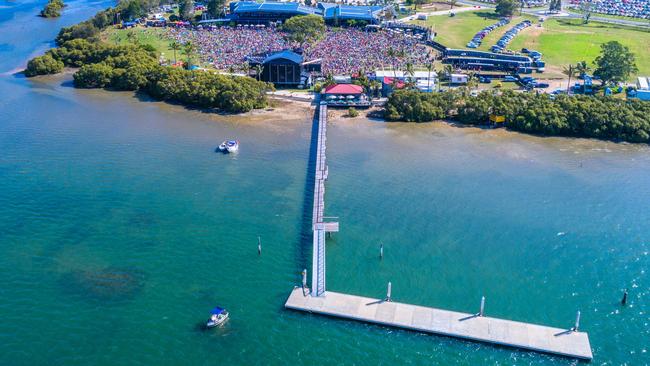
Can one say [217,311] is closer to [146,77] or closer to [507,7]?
[146,77]

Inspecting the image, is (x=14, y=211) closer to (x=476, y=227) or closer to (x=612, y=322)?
(x=476, y=227)

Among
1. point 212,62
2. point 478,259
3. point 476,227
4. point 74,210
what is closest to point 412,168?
point 476,227

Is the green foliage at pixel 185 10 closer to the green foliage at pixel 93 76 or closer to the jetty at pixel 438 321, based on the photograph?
the green foliage at pixel 93 76

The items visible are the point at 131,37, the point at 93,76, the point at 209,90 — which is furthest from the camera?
the point at 131,37

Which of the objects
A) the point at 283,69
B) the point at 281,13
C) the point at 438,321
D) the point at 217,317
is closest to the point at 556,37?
the point at 281,13

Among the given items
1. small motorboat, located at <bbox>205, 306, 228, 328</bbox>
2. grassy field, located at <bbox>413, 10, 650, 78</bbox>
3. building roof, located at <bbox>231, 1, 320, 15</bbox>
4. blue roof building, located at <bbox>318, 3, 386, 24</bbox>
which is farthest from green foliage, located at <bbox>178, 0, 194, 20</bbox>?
small motorboat, located at <bbox>205, 306, 228, 328</bbox>

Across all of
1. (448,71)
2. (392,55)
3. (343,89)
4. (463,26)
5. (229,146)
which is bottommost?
(229,146)
